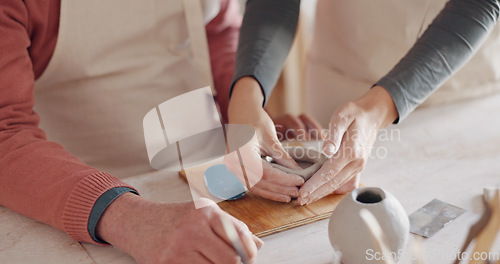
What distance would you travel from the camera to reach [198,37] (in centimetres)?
120

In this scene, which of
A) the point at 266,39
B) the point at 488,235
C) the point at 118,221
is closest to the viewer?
the point at 488,235

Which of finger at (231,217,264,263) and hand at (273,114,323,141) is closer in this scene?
finger at (231,217,264,263)

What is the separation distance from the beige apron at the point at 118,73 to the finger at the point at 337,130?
1.37ft

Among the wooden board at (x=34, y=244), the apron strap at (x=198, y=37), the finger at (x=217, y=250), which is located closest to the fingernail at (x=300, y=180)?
the finger at (x=217, y=250)

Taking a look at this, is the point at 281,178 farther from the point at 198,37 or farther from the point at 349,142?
the point at 198,37

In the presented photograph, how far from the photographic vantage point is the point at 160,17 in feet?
3.78

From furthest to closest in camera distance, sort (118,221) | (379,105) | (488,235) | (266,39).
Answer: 1. (266,39)
2. (379,105)
3. (118,221)
4. (488,235)

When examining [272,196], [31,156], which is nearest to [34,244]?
[31,156]

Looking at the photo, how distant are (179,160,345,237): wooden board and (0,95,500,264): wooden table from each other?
0.04 feet

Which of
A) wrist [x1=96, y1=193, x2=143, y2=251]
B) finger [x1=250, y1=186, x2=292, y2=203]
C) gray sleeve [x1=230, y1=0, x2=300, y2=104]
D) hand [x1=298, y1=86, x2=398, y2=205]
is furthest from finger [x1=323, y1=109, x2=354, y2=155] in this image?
wrist [x1=96, y1=193, x2=143, y2=251]

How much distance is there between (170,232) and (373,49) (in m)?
0.76

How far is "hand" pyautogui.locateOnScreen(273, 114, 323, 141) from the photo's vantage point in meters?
1.12

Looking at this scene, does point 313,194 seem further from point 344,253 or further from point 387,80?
point 387,80

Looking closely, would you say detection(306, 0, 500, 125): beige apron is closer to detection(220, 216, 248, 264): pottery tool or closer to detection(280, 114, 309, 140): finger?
detection(280, 114, 309, 140): finger
